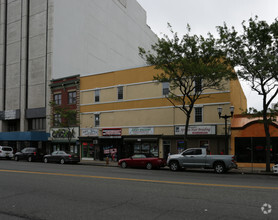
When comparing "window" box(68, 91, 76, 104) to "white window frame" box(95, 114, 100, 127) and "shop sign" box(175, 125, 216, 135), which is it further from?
"shop sign" box(175, 125, 216, 135)

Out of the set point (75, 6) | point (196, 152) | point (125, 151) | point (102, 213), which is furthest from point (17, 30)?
point (102, 213)

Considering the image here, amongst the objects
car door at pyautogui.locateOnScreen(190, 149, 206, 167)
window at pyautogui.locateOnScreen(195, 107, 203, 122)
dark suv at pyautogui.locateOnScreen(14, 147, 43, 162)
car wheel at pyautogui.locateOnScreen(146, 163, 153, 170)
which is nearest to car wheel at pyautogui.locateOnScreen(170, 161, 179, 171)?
car door at pyautogui.locateOnScreen(190, 149, 206, 167)

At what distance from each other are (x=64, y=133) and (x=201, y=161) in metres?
20.1

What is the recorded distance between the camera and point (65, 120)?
33938mm

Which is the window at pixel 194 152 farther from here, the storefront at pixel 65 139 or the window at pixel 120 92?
the storefront at pixel 65 139

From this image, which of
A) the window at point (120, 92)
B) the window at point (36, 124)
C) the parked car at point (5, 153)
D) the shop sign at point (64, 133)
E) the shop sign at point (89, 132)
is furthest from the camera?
the window at point (36, 124)

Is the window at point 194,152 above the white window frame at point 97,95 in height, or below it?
below

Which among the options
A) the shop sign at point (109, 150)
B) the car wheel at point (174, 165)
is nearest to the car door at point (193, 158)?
the car wheel at point (174, 165)

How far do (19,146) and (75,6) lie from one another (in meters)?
22.6

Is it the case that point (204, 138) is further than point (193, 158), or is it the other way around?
point (204, 138)

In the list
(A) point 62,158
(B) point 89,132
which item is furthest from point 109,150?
(A) point 62,158

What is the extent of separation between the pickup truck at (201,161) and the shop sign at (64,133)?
52.7ft

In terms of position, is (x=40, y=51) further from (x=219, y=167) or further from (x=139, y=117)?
(x=219, y=167)

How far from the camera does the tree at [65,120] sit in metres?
31.5
